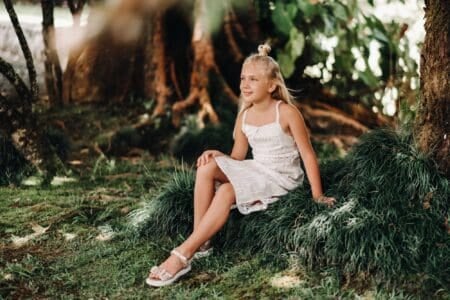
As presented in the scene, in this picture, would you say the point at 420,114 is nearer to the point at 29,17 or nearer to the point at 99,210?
the point at 99,210

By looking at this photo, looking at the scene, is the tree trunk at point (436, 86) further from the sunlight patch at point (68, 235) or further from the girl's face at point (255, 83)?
the sunlight patch at point (68, 235)

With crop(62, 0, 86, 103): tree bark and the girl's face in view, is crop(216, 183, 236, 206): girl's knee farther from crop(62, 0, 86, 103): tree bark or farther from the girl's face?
crop(62, 0, 86, 103): tree bark

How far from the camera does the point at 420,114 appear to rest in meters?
3.30

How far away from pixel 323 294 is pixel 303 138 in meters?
0.85

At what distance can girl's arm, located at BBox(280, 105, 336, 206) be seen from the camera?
3.27 metres

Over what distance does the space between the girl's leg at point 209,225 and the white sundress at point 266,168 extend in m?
0.08

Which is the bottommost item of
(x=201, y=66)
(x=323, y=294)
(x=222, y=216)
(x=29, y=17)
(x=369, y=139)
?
(x=323, y=294)

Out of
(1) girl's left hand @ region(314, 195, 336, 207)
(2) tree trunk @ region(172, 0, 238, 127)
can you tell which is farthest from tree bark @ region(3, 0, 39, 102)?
(1) girl's left hand @ region(314, 195, 336, 207)

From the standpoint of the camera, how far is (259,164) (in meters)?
3.43

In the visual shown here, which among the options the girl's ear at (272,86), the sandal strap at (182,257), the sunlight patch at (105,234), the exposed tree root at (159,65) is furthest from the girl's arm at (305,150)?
the exposed tree root at (159,65)

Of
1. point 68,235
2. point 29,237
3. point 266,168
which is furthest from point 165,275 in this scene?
point 29,237

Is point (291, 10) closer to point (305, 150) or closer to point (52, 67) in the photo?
point (52, 67)

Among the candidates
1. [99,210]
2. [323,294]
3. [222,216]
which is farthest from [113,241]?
[323,294]

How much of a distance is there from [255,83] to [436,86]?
2.92ft
